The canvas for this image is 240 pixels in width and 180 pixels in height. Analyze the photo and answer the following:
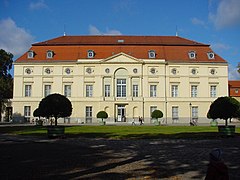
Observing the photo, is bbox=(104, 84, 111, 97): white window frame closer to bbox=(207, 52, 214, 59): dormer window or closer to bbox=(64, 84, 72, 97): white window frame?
bbox=(64, 84, 72, 97): white window frame

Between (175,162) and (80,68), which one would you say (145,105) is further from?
(175,162)

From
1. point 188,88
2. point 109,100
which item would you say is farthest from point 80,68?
point 188,88

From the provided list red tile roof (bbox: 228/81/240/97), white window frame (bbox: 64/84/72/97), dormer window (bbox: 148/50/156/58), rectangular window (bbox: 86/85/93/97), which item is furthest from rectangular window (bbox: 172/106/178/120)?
white window frame (bbox: 64/84/72/97)

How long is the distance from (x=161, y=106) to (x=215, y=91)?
9628mm

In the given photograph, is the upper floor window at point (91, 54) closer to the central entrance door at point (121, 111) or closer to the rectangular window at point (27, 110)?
the central entrance door at point (121, 111)

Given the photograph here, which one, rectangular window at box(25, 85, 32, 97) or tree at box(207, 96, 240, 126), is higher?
rectangular window at box(25, 85, 32, 97)

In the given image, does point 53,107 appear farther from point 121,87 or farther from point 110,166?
point 121,87

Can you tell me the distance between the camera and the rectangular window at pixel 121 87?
47.6 m

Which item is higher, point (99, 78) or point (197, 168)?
point (99, 78)

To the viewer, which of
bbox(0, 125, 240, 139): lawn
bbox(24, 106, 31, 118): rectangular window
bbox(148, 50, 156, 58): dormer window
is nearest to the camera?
bbox(0, 125, 240, 139): lawn

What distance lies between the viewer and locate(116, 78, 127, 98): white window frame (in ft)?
156

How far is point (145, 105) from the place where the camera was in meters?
47.2

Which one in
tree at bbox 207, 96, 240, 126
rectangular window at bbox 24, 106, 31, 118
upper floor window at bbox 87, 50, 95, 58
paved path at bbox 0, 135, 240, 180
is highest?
upper floor window at bbox 87, 50, 95, 58

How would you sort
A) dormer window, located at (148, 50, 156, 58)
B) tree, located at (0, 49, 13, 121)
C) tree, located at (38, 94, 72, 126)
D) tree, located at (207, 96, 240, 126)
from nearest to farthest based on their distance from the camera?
tree, located at (38, 94, 72, 126), tree, located at (207, 96, 240, 126), dormer window, located at (148, 50, 156, 58), tree, located at (0, 49, 13, 121)
